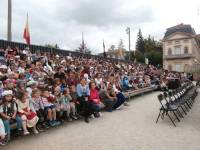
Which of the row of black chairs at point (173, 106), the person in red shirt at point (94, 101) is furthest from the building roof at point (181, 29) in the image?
the person in red shirt at point (94, 101)

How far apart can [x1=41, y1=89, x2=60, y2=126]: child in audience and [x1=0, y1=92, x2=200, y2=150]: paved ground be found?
0.28m

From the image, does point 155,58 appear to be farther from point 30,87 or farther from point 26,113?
point 26,113

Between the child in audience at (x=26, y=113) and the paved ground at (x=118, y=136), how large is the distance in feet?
1.12

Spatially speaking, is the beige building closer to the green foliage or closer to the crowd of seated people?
the green foliage

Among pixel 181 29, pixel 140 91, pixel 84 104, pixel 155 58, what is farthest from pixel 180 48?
pixel 84 104

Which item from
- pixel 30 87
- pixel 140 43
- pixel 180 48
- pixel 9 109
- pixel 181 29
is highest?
pixel 181 29

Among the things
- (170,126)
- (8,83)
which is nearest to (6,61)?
(8,83)

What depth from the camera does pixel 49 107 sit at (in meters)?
8.38

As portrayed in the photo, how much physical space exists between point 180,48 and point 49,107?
67.1 metres

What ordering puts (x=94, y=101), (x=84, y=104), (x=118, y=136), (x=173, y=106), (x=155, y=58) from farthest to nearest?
(x=155, y=58), (x=94, y=101), (x=173, y=106), (x=84, y=104), (x=118, y=136)

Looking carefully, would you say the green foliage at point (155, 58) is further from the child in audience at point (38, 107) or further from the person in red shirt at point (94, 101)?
the child in audience at point (38, 107)

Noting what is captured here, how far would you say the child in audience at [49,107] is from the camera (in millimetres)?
8336

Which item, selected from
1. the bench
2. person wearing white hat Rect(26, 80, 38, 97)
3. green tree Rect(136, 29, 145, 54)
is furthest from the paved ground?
green tree Rect(136, 29, 145, 54)

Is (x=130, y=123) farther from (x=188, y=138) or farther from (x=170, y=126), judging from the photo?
(x=188, y=138)
